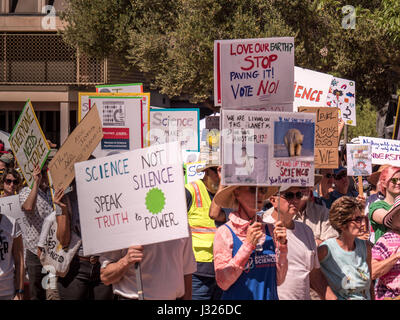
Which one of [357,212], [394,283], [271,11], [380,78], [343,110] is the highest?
[271,11]

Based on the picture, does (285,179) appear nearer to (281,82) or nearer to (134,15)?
(281,82)

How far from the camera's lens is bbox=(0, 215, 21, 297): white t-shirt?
5973mm

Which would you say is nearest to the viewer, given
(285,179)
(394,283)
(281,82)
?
(285,179)

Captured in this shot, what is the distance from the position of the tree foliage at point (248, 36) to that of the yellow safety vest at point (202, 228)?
1357 cm

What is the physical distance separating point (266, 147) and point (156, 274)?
44.0 inches

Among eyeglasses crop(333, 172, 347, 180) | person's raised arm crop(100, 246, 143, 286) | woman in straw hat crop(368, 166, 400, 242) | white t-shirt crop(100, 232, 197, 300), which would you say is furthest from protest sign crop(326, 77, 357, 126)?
person's raised arm crop(100, 246, 143, 286)

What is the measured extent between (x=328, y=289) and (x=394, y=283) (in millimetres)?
610

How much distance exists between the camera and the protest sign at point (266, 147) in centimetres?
485

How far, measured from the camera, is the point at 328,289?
5.11m

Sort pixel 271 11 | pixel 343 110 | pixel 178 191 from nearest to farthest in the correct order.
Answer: pixel 178 191
pixel 343 110
pixel 271 11

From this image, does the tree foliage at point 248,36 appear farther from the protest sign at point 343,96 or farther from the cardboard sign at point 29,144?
the cardboard sign at point 29,144

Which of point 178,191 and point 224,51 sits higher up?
point 224,51

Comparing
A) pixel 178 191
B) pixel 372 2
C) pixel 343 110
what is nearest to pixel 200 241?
pixel 178 191

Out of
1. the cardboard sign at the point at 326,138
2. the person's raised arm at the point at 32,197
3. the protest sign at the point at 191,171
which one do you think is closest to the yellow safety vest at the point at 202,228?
the cardboard sign at the point at 326,138
